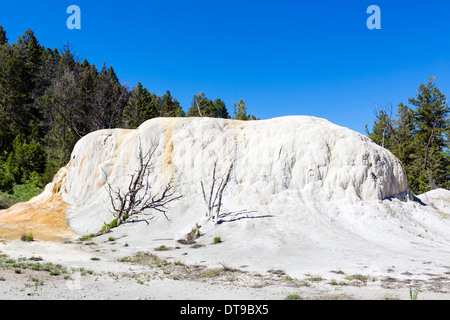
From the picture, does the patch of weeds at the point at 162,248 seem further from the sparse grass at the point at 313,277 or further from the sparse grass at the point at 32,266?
the sparse grass at the point at 313,277

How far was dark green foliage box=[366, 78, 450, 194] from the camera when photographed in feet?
122

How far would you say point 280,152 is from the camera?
1911cm

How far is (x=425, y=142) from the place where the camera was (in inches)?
1534

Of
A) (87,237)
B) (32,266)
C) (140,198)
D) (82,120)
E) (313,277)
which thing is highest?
(82,120)

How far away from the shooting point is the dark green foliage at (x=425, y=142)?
3706cm

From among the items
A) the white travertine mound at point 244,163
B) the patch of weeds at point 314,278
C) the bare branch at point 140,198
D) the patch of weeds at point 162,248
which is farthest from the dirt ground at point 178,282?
the white travertine mound at point 244,163

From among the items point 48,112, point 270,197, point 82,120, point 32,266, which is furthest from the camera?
point 48,112

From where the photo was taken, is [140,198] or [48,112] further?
[48,112]

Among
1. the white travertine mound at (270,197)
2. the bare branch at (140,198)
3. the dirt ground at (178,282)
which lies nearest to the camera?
the dirt ground at (178,282)

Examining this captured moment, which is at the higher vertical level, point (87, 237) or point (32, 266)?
point (32, 266)

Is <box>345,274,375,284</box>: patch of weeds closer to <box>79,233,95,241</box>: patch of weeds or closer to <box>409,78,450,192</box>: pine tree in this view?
<box>79,233,95,241</box>: patch of weeds

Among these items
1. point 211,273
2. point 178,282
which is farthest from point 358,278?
point 178,282

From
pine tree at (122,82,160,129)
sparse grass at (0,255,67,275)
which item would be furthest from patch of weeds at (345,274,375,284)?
pine tree at (122,82,160,129)

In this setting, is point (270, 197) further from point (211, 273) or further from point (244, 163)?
point (211, 273)
